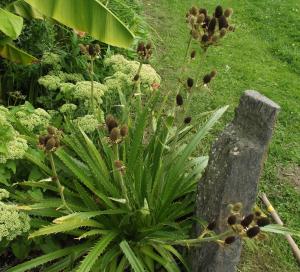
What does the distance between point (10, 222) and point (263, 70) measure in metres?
5.45

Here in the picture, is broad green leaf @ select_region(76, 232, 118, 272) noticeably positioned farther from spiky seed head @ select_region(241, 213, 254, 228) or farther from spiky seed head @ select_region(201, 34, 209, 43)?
spiky seed head @ select_region(201, 34, 209, 43)

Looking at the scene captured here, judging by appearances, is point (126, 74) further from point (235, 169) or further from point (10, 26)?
point (235, 169)

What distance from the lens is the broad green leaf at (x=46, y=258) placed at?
2.99 m

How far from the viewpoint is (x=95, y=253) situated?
2.95m

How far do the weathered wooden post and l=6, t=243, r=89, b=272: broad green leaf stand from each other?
815 mm

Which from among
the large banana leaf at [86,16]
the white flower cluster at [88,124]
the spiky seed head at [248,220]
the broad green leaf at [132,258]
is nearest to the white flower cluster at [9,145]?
the white flower cluster at [88,124]

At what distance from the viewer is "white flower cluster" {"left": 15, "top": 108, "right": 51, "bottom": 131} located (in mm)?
3283

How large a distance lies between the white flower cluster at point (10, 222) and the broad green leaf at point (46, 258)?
291 mm

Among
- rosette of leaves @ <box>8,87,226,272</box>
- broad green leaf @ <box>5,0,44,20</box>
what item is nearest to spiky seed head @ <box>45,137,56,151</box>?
rosette of leaves @ <box>8,87,226,272</box>

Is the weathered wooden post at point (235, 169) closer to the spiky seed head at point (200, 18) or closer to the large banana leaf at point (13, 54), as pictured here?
the spiky seed head at point (200, 18)

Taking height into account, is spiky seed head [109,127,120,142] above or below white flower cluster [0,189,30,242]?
above

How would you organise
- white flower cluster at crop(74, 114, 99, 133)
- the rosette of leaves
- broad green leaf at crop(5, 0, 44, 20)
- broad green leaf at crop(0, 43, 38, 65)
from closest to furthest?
1. the rosette of leaves
2. white flower cluster at crop(74, 114, 99, 133)
3. broad green leaf at crop(0, 43, 38, 65)
4. broad green leaf at crop(5, 0, 44, 20)

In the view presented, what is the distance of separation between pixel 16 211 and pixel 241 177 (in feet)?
4.49

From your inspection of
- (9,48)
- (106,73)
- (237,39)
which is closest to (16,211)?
(9,48)
